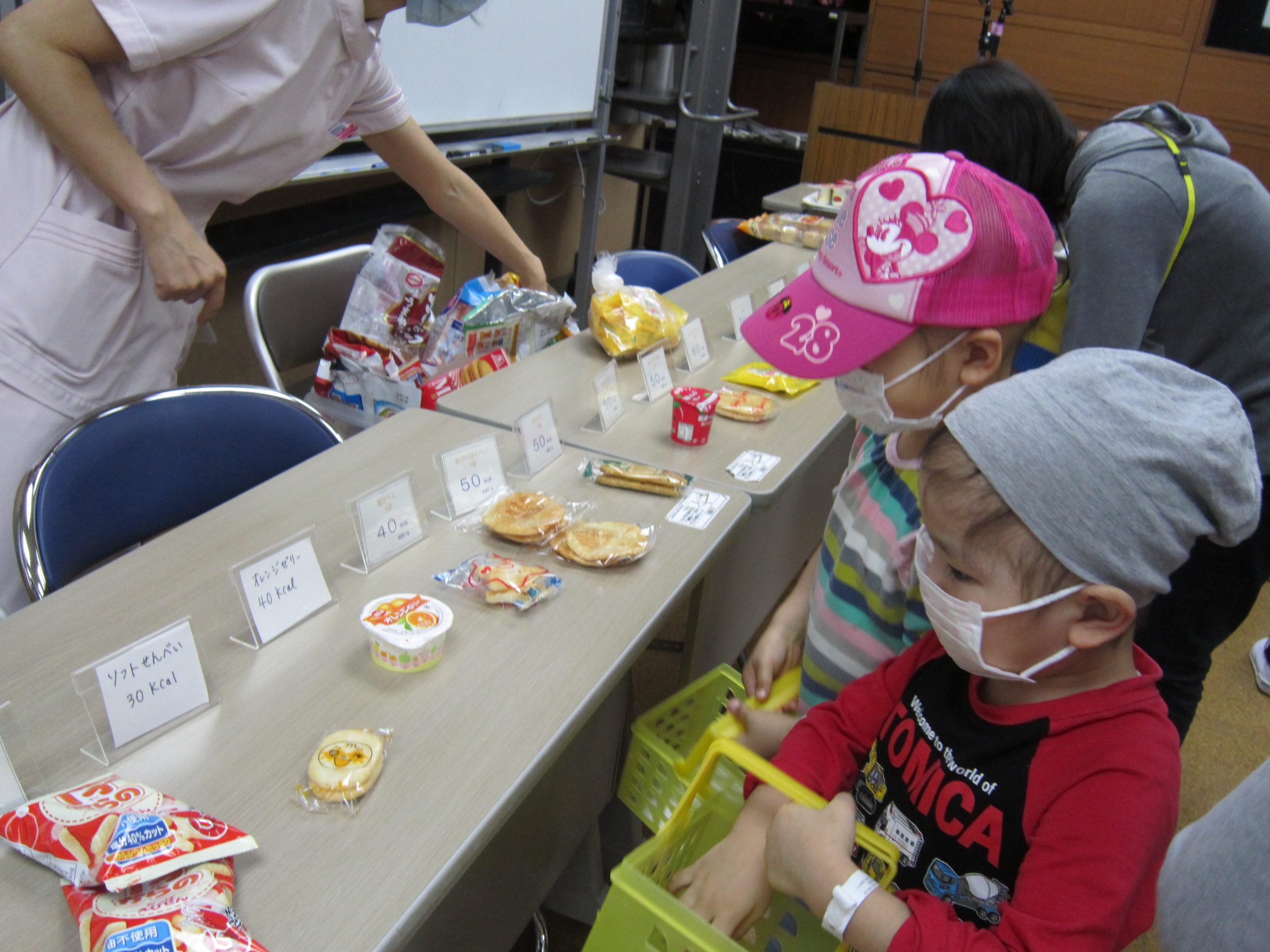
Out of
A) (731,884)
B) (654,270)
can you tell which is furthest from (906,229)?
(654,270)

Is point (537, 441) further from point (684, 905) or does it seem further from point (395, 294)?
point (684, 905)

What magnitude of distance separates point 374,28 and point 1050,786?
57.8 inches

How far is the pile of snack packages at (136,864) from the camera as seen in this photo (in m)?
0.61

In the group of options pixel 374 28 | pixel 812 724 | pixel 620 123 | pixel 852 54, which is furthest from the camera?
pixel 852 54

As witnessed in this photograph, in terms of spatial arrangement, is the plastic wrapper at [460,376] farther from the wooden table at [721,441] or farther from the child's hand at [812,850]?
the child's hand at [812,850]

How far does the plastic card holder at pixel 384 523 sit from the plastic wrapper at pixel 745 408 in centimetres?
70

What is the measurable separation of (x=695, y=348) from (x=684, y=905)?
135 cm

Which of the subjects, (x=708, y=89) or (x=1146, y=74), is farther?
(x=1146, y=74)

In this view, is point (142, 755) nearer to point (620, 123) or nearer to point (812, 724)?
point (812, 724)

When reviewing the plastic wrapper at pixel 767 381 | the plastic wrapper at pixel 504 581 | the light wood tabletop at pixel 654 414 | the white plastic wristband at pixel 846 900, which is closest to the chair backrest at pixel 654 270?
the light wood tabletop at pixel 654 414

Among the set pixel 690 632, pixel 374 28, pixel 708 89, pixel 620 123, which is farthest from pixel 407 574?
pixel 620 123

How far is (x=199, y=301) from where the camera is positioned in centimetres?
152

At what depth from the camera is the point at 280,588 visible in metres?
0.99

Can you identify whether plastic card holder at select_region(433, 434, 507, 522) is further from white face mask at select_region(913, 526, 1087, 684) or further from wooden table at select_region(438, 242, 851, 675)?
white face mask at select_region(913, 526, 1087, 684)
